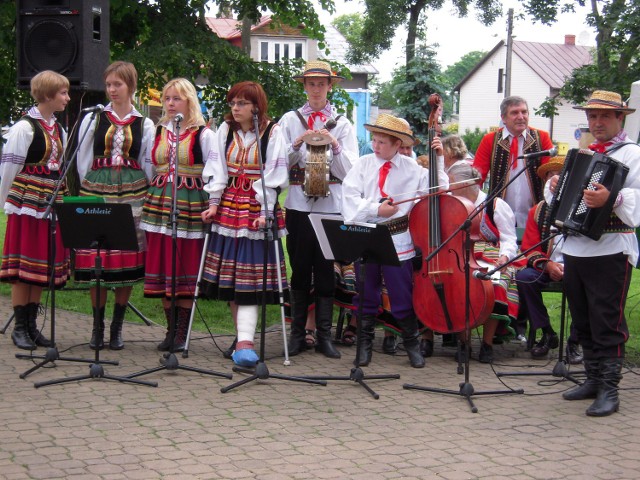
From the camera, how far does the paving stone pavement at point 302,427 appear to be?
491 centimetres

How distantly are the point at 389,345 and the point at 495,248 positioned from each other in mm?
1169

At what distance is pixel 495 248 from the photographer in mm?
7703

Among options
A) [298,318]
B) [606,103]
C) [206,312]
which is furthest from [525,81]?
[606,103]

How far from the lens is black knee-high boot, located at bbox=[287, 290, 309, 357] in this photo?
7598 mm

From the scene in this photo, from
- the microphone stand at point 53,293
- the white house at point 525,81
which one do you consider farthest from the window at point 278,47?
the microphone stand at point 53,293

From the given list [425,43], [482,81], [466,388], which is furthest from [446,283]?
[482,81]

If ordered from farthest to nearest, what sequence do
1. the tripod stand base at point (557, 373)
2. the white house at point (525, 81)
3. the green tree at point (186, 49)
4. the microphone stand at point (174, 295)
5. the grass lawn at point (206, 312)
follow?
the white house at point (525, 81)
the green tree at point (186, 49)
the grass lawn at point (206, 312)
the tripod stand base at point (557, 373)
the microphone stand at point (174, 295)

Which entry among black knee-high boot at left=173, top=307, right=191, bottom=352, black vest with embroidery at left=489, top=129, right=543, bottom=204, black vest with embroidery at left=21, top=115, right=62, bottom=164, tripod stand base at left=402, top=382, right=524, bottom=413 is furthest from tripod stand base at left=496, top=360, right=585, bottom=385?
black vest with embroidery at left=21, top=115, right=62, bottom=164

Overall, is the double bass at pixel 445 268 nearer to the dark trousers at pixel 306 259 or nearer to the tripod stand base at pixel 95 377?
the dark trousers at pixel 306 259

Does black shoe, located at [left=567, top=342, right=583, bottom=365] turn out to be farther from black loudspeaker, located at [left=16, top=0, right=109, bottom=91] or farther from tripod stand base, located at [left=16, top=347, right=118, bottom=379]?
black loudspeaker, located at [left=16, top=0, right=109, bottom=91]

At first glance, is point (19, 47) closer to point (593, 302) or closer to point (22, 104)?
point (22, 104)

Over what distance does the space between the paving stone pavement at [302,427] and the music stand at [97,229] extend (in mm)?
92

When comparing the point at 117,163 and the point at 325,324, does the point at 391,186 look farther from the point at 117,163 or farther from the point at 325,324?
the point at 117,163

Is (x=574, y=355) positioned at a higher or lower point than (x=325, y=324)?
lower
